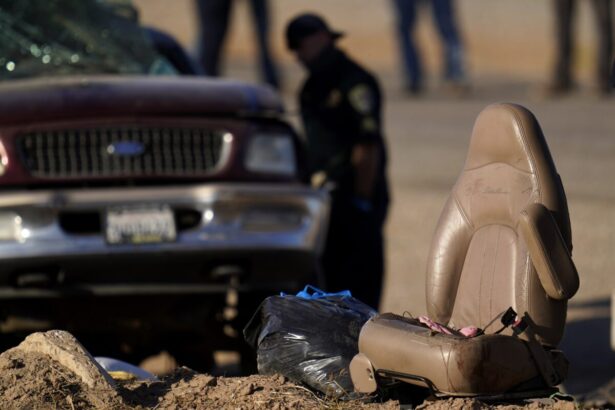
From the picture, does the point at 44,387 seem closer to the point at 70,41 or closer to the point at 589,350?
the point at 70,41

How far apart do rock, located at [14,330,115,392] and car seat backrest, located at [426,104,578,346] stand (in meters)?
1.21

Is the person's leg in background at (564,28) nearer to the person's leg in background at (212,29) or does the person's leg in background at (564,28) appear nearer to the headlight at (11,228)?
the person's leg in background at (212,29)

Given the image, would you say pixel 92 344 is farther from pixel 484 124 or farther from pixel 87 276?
pixel 484 124

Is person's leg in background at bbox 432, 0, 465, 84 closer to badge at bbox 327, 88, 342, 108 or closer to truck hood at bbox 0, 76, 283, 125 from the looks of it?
badge at bbox 327, 88, 342, 108

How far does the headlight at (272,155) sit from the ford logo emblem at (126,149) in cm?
54

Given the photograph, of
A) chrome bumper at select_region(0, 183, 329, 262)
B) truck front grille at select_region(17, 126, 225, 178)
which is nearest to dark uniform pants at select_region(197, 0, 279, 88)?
truck front grille at select_region(17, 126, 225, 178)

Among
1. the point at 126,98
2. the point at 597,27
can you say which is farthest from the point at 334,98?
the point at 597,27

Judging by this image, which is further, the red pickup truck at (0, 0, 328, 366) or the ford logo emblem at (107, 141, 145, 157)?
the ford logo emblem at (107, 141, 145, 157)

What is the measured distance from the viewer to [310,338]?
5.38 metres

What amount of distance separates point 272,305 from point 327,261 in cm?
384

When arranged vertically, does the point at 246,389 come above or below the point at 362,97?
below

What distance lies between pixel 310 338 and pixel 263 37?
42.3ft

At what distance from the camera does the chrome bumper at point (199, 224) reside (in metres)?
7.26

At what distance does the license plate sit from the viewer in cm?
735
